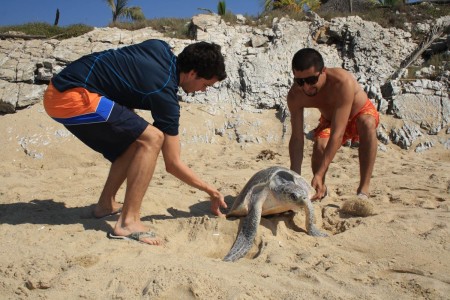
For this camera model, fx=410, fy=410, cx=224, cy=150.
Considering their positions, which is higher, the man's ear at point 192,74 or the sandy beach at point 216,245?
the man's ear at point 192,74

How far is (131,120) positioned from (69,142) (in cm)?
385

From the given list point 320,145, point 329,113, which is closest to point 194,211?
point 320,145

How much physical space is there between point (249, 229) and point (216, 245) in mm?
262

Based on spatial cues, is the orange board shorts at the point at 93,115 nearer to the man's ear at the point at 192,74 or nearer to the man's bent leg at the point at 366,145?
Answer: the man's ear at the point at 192,74

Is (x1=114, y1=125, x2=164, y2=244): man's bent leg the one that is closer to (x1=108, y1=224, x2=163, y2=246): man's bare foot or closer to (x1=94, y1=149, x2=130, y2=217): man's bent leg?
(x1=108, y1=224, x2=163, y2=246): man's bare foot

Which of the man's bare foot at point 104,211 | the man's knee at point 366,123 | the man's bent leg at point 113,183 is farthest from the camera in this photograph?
the man's knee at point 366,123

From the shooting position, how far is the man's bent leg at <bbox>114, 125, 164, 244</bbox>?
110 inches

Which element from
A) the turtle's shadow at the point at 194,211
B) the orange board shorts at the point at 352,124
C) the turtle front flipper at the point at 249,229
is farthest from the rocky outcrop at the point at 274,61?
the turtle front flipper at the point at 249,229

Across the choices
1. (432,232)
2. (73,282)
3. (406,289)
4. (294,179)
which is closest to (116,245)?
(73,282)

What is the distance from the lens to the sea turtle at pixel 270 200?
2941 millimetres

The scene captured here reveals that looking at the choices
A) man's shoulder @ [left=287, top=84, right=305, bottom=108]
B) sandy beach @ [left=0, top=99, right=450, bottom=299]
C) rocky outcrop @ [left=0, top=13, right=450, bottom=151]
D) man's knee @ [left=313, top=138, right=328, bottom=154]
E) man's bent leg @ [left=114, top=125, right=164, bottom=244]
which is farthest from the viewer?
rocky outcrop @ [left=0, top=13, right=450, bottom=151]

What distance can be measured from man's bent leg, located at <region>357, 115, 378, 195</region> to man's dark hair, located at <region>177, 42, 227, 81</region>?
170 cm

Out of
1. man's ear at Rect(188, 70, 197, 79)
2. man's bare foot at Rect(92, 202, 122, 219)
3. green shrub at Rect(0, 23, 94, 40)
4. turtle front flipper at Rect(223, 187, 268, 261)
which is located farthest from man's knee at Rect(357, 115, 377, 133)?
green shrub at Rect(0, 23, 94, 40)

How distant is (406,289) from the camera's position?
216cm
